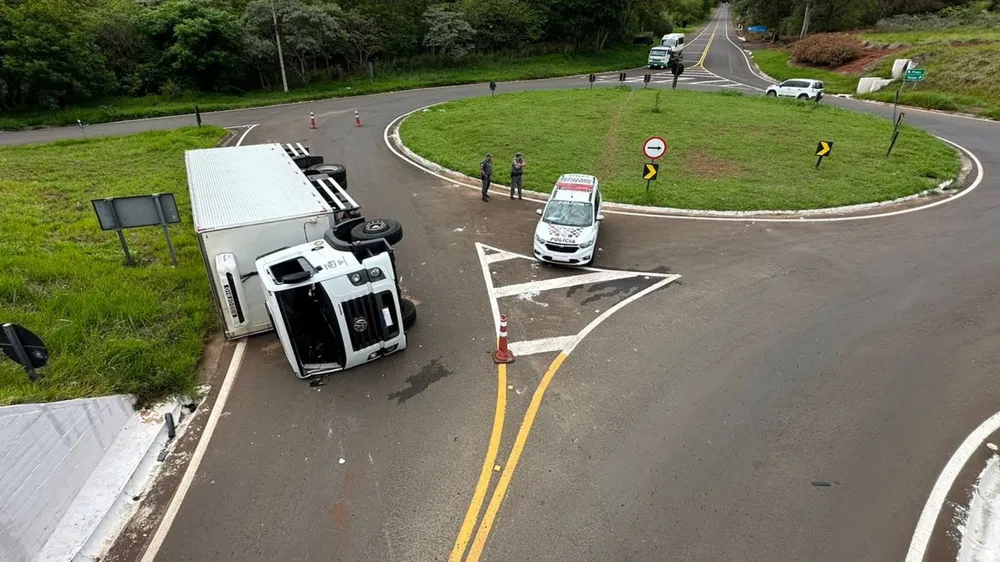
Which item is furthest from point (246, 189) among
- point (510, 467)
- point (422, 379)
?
point (510, 467)

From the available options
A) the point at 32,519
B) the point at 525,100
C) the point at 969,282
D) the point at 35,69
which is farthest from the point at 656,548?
the point at 35,69

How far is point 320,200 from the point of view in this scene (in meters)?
9.26

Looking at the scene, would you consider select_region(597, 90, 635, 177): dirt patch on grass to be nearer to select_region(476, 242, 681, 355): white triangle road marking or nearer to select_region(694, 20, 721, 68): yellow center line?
select_region(476, 242, 681, 355): white triangle road marking

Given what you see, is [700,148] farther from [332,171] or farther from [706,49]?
[706,49]

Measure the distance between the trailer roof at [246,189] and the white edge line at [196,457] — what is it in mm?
2339

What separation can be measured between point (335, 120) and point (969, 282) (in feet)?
90.7

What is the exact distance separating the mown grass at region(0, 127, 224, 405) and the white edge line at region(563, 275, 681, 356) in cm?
636

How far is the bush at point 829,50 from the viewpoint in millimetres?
39625

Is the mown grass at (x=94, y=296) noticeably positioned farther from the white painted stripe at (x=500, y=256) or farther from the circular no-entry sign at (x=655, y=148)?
the circular no-entry sign at (x=655, y=148)

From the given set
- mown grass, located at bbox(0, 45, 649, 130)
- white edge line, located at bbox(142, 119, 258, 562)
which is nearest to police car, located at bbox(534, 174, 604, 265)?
white edge line, located at bbox(142, 119, 258, 562)

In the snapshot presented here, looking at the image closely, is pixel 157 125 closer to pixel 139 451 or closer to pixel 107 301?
pixel 107 301

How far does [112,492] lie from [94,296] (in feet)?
14.5

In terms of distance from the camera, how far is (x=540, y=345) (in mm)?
8523

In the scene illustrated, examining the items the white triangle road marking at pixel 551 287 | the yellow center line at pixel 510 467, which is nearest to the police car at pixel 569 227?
the white triangle road marking at pixel 551 287
